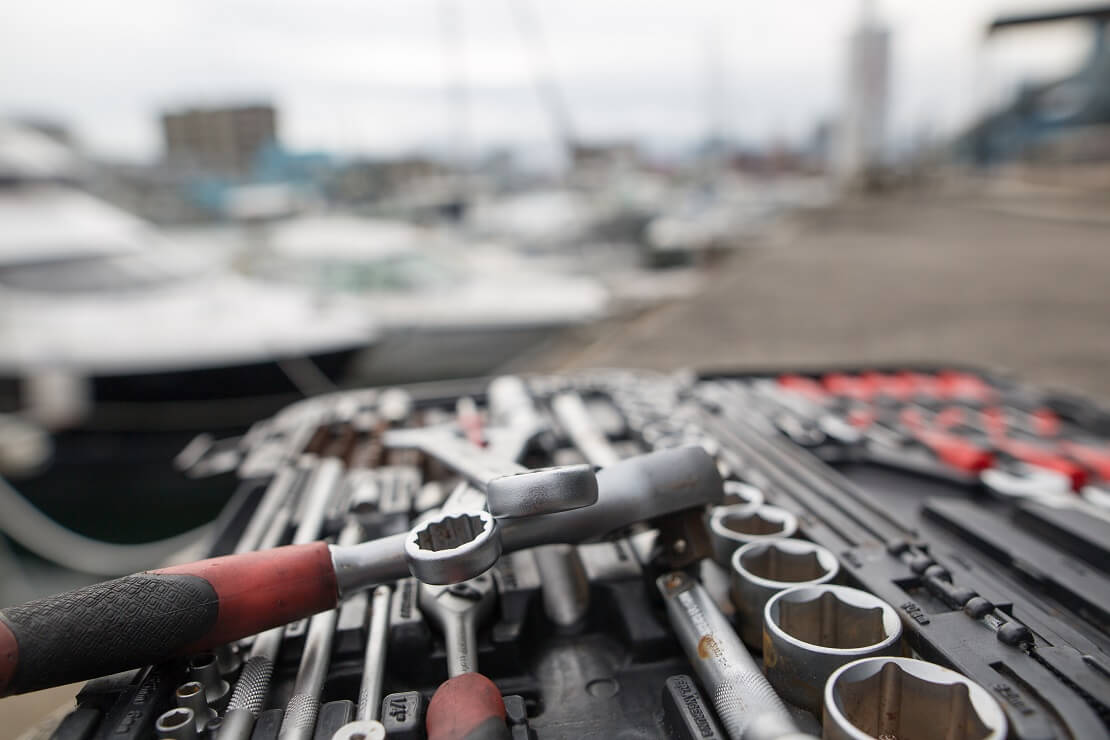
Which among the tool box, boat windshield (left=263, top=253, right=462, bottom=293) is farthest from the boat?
the tool box

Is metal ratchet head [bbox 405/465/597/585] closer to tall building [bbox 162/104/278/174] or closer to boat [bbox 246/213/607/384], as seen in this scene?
boat [bbox 246/213/607/384]

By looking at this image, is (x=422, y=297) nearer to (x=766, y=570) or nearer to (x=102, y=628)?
(x=766, y=570)

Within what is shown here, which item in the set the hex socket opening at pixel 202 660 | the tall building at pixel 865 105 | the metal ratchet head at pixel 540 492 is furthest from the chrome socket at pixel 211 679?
the tall building at pixel 865 105

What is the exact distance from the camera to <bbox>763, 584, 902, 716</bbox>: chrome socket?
89cm

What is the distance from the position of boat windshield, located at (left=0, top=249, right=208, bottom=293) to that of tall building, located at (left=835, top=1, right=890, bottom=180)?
14.3 meters

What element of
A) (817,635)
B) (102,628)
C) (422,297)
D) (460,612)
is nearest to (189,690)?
(102,628)

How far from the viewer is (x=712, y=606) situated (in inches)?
42.3

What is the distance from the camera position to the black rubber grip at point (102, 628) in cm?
84

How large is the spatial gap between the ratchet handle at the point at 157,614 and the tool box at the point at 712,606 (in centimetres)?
7

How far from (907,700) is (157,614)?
0.86 meters

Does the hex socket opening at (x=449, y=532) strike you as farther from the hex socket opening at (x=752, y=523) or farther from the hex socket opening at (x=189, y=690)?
the hex socket opening at (x=752, y=523)

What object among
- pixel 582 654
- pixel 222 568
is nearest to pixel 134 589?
pixel 222 568

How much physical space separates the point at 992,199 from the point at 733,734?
1772 centimetres

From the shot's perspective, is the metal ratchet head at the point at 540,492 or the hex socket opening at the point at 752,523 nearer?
the metal ratchet head at the point at 540,492
